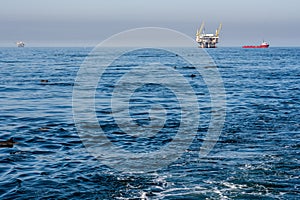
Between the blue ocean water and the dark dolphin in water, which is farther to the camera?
the dark dolphin in water

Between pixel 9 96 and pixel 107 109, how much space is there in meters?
11.5

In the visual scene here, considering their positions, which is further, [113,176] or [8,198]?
[113,176]

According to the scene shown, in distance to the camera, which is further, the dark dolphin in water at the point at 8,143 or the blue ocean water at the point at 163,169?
the dark dolphin in water at the point at 8,143

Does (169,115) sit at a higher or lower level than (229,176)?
higher

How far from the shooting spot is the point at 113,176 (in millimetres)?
13586

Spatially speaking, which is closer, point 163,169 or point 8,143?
point 163,169

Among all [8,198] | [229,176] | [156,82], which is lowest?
[8,198]

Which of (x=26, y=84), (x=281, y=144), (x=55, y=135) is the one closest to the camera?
(x=281, y=144)

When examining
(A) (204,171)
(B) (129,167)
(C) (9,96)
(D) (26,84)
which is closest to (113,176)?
(B) (129,167)

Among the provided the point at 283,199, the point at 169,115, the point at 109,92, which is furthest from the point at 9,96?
the point at 283,199

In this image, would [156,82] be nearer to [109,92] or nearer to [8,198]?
[109,92]

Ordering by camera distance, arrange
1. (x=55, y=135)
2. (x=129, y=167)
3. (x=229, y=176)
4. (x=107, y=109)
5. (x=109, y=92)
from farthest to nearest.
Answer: (x=109, y=92) → (x=107, y=109) → (x=55, y=135) → (x=129, y=167) → (x=229, y=176)

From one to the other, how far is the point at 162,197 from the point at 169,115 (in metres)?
13.6

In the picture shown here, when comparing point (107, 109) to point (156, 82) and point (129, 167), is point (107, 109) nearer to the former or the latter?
point (129, 167)
